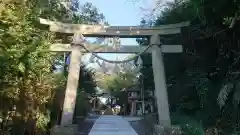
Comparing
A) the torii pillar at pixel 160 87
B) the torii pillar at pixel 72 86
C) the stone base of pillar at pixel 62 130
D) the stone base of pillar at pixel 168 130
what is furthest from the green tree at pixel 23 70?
the stone base of pillar at pixel 168 130

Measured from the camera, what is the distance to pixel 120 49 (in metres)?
14.9

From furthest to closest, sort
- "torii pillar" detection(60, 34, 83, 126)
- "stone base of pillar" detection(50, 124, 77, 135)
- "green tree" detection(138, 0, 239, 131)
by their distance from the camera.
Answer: "torii pillar" detection(60, 34, 83, 126) → "stone base of pillar" detection(50, 124, 77, 135) → "green tree" detection(138, 0, 239, 131)

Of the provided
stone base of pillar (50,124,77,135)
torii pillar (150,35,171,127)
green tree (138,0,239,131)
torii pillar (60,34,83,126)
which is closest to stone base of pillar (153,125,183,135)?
torii pillar (150,35,171,127)

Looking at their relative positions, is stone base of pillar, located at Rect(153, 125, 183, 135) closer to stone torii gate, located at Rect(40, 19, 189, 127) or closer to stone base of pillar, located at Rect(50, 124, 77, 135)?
stone torii gate, located at Rect(40, 19, 189, 127)

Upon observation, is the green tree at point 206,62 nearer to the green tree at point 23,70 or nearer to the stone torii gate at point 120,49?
the stone torii gate at point 120,49

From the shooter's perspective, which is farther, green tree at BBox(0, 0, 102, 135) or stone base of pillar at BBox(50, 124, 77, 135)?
stone base of pillar at BBox(50, 124, 77, 135)

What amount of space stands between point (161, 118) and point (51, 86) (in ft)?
15.2

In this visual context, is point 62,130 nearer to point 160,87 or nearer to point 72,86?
point 72,86

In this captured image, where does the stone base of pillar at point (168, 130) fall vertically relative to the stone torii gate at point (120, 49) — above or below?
below

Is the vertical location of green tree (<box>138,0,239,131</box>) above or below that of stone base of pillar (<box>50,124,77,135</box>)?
above

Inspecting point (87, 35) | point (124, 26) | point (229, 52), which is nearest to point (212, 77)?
point (229, 52)

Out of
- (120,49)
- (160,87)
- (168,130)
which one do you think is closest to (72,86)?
(120,49)

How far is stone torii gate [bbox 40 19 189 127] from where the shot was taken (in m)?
13.8

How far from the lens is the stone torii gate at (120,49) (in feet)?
45.4
